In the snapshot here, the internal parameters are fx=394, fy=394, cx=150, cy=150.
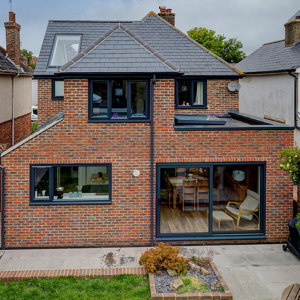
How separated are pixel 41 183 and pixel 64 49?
28.5ft

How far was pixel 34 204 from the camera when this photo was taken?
1103cm

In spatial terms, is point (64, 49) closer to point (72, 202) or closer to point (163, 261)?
point (72, 202)

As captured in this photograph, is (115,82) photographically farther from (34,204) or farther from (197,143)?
(34,204)

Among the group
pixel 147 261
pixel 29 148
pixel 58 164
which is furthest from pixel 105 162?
pixel 147 261

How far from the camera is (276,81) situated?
21.3 meters

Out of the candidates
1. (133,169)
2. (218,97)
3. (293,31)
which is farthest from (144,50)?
(293,31)

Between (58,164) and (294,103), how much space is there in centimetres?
1293

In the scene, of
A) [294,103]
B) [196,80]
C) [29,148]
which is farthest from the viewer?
[294,103]

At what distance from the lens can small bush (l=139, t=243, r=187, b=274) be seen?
903cm

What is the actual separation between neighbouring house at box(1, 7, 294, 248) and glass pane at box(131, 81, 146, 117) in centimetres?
3

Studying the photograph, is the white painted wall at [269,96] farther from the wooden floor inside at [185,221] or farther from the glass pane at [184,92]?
the wooden floor inside at [185,221]

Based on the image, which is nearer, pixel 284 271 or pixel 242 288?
pixel 242 288

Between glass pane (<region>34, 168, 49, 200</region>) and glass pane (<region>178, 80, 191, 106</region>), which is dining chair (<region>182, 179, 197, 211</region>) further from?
glass pane (<region>178, 80, 191, 106</region>)

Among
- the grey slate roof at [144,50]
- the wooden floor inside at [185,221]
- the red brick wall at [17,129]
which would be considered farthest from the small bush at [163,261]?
the red brick wall at [17,129]
